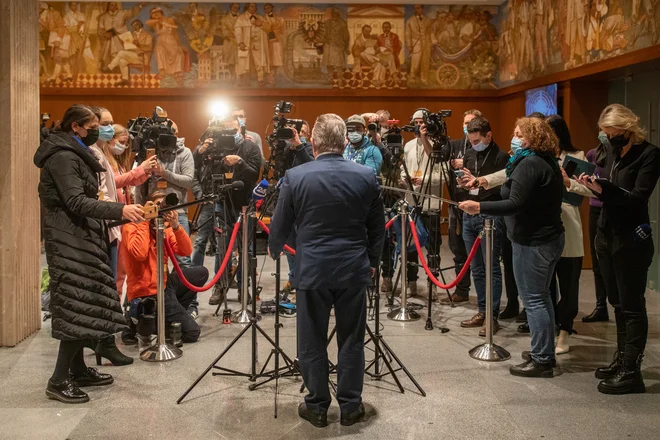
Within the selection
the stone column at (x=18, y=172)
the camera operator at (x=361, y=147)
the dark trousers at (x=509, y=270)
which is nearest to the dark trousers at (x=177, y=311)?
the stone column at (x=18, y=172)

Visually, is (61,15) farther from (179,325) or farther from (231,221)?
(179,325)

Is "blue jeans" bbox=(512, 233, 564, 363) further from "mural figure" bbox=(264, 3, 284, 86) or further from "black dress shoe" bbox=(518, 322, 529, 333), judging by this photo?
"mural figure" bbox=(264, 3, 284, 86)

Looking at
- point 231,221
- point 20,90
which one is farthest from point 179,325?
point 20,90

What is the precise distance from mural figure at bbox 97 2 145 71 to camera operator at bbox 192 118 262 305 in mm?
6108

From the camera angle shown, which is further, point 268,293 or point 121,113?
point 121,113

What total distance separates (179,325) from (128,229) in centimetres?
85

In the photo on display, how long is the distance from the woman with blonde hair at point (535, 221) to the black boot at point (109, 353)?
270cm

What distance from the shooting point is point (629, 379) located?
476cm

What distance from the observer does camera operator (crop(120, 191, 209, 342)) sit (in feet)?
18.7

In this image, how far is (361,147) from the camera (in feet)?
24.0

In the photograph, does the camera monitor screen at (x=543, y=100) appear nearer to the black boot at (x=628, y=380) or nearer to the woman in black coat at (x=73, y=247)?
the black boot at (x=628, y=380)

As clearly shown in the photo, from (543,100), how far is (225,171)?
200 inches

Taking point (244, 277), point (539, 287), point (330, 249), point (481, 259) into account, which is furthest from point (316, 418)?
point (481, 259)

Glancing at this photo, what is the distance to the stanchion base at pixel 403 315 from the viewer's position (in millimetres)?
6754
